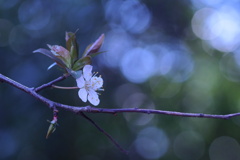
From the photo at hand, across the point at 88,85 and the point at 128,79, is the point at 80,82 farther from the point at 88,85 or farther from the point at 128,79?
the point at 128,79

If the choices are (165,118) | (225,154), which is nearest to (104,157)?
(165,118)

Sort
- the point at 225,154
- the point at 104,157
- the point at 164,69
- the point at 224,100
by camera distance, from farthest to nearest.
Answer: the point at 225,154 < the point at 164,69 < the point at 104,157 < the point at 224,100

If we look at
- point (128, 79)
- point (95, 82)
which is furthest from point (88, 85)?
point (128, 79)

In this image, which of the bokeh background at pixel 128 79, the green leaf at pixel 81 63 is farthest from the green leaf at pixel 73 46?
the bokeh background at pixel 128 79

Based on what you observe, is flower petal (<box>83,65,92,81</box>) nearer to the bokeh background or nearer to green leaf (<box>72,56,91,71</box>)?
green leaf (<box>72,56,91,71</box>)

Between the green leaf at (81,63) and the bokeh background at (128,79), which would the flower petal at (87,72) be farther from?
the bokeh background at (128,79)

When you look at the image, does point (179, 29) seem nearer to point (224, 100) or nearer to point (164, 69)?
point (164, 69)
